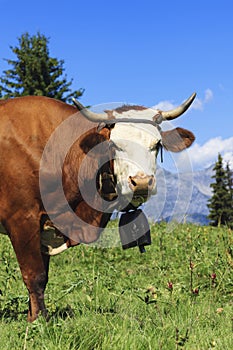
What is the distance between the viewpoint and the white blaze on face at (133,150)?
176 inches

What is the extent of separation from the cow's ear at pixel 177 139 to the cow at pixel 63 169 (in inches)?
3.3

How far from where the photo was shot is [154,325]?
4.05 meters

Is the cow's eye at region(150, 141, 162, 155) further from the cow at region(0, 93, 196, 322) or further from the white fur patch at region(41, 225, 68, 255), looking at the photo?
the white fur patch at region(41, 225, 68, 255)

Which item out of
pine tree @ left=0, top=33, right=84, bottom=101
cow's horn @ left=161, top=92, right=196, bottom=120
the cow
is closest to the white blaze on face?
the cow

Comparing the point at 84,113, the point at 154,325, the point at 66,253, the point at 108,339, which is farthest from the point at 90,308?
the point at 66,253

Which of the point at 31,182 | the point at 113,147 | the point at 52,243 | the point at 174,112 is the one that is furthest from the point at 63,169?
the point at 174,112

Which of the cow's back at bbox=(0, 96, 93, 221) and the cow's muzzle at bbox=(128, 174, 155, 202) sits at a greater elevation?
the cow's back at bbox=(0, 96, 93, 221)

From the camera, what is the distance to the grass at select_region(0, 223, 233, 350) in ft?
11.8

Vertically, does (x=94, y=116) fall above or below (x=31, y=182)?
above

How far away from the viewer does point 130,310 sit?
4691mm

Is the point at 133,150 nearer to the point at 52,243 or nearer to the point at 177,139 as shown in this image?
the point at 177,139

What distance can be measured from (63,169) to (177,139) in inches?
52.6

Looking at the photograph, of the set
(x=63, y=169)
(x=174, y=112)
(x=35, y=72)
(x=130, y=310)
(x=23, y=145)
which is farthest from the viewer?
(x=35, y=72)

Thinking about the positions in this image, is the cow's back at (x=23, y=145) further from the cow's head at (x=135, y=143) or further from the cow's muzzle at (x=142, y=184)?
the cow's muzzle at (x=142, y=184)
